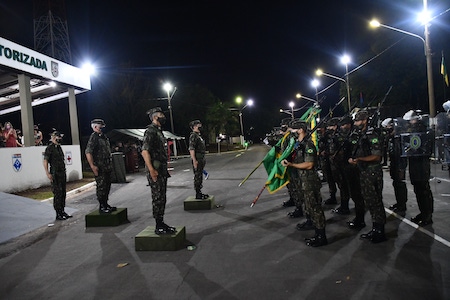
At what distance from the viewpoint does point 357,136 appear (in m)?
5.66

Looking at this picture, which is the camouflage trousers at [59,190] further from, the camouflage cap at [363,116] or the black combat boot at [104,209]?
the camouflage cap at [363,116]

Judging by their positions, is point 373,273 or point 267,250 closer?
point 373,273

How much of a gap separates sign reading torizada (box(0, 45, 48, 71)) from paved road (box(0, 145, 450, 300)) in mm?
8335

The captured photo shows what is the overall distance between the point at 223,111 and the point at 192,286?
163 ft

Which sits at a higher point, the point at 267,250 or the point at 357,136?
the point at 357,136

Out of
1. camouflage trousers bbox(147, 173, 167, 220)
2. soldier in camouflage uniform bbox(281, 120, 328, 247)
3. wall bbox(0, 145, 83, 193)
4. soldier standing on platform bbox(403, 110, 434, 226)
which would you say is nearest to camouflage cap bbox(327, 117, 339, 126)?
soldier standing on platform bbox(403, 110, 434, 226)

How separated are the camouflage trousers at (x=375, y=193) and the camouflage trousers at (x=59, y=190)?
21.1 feet

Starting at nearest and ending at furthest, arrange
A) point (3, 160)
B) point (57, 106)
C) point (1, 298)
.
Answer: point (1, 298) < point (3, 160) < point (57, 106)

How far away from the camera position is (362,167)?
534 cm

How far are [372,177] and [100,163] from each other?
5.32 metres

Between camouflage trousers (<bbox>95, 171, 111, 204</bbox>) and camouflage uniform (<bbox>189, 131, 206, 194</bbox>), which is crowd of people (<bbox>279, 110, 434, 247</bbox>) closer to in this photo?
camouflage uniform (<bbox>189, 131, 206, 194</bbox>)

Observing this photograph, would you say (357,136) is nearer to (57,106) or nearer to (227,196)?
(227,196)

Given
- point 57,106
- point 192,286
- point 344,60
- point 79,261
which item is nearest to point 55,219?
point 79,261

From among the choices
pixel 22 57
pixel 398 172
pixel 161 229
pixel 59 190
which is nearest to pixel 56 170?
pixel 59 190
